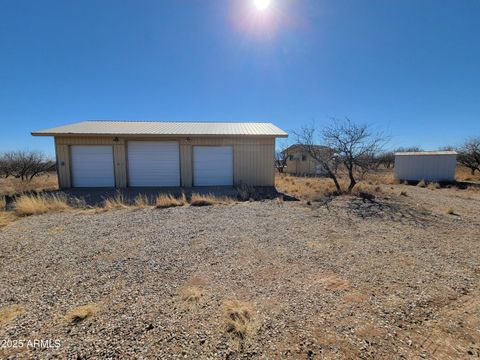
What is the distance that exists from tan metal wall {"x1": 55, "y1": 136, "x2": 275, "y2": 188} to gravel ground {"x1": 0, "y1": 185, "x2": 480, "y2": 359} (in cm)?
593

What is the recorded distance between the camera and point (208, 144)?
1106 cm

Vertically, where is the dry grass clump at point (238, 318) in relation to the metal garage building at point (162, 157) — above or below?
below

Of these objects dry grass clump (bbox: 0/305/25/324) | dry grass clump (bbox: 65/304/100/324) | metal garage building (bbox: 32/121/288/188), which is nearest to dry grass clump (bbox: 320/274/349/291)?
dry grass clump (bbox: 65/304/100/324)

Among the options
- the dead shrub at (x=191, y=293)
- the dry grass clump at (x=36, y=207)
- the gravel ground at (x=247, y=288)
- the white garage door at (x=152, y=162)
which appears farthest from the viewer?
the white garage door at (x=152, y=162)

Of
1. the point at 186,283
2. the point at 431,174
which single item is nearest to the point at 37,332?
the point at 186,283

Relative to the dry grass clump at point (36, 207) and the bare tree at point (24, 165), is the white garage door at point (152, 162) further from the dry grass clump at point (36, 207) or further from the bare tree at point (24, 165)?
the bare tree at point (24, 165)

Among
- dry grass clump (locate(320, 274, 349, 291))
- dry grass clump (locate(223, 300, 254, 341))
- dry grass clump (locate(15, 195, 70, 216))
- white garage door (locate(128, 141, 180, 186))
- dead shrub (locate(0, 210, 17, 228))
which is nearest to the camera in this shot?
dry grass clump (locate(223, 300, 254, 341))

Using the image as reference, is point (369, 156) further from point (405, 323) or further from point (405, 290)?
point (405, 323)

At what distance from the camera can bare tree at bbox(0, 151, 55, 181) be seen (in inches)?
693

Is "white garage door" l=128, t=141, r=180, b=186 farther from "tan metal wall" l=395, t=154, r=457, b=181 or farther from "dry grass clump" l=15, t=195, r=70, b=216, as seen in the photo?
"tan metal wall" l=395, t=154, r=457, b=181

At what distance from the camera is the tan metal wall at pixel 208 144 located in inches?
415

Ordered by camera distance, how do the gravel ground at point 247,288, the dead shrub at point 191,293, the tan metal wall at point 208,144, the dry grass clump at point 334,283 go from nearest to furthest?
the gravel ground at point 247,288
the dead shrub at point 191,293
the dry grass clump at point 334,283
the tan metal wall at point 208,144

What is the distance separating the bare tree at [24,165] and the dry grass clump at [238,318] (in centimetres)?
2126

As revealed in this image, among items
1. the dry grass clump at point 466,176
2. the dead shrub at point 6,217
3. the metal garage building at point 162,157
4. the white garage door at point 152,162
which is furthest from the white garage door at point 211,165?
the dry grass clump at point 466,176
